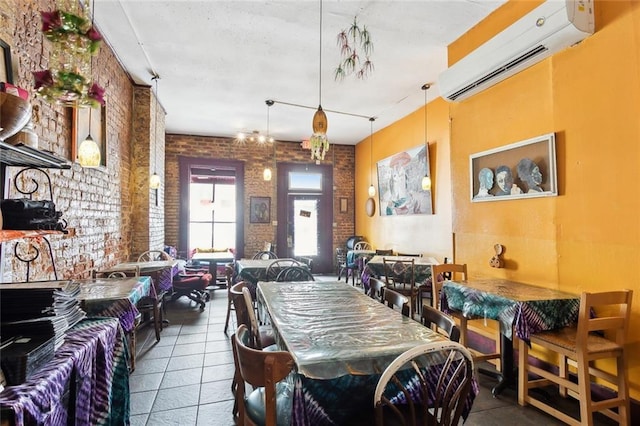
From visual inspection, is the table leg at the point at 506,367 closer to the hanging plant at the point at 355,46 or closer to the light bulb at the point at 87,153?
the hanging plant at the point at 355,46

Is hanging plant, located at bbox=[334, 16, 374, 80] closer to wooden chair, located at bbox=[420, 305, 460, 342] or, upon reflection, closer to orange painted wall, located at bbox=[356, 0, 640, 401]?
orange painted wall, located at bbox=[356, 0, 640, 401]

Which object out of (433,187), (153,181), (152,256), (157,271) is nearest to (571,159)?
(433,187)

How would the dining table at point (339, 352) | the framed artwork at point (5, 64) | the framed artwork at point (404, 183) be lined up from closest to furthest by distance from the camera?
1. the dining table at point (339, 352)
2. the framed artwork at point (5, 64)
3. the framed artwork at point (404, 183)

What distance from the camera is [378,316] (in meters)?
1.90

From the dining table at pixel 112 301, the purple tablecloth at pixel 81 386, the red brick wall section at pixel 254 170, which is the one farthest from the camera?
the red brick wall section at pixel 254 170

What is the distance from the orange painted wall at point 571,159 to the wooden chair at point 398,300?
1.39m

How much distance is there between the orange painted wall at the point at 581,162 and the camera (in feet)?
6.94

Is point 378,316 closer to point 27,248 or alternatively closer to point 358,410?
point 358,410

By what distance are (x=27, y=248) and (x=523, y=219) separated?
3768mm

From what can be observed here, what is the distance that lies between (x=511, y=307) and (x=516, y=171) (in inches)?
50.5

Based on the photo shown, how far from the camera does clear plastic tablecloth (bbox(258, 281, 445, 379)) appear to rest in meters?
1.29

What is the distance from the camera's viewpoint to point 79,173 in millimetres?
2922

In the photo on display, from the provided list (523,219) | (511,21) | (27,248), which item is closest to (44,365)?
(27,248)

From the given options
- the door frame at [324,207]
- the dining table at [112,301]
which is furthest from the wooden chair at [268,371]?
the door frame at [324,207]
